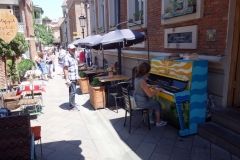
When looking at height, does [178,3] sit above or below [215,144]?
above

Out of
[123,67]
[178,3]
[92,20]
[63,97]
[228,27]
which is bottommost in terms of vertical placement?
[63,97]

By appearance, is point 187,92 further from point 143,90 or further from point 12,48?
point 12,48

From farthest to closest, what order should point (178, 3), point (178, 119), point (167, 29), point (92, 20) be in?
1. point (92, 20)
2. point (167, 29)
3. point (178, 3)
4. point (178, 119)

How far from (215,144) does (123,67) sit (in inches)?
231

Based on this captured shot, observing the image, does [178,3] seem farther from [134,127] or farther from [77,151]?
[77,151]

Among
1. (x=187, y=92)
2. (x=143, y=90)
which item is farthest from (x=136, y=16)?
(x=187, y=92)

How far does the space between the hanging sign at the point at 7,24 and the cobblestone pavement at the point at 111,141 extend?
2.42 m

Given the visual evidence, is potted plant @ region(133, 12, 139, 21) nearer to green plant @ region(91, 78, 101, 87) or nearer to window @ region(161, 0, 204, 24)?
window @ region(161, 0, 204, 24)

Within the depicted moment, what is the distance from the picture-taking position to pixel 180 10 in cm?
481

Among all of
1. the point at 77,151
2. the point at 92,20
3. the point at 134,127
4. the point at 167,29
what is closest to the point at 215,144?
the point at 134,127

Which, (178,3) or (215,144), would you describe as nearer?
(215,144)

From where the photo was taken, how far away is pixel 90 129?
186 inches

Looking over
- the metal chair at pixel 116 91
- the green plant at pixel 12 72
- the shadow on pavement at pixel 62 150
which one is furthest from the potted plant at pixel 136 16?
the green plant at pixel 12 72

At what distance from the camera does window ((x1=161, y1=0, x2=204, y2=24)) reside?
14.1 ft
